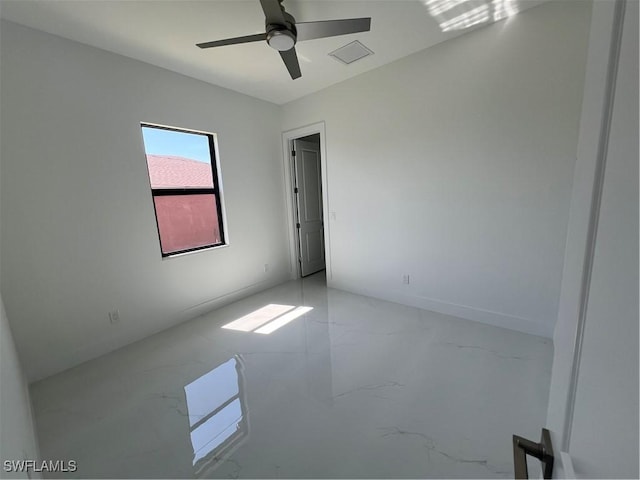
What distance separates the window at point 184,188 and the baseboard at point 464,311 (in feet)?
6.94

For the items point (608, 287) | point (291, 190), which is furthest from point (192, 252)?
point (608, 287)

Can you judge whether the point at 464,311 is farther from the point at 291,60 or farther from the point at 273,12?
the point at 273,12

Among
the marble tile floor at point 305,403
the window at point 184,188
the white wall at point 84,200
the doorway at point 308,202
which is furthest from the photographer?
the doorway at point 308,202

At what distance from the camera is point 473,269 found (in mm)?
2807

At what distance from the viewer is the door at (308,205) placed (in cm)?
436

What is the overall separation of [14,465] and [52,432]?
131 cm

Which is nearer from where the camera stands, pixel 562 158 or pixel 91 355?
pixel 562 158

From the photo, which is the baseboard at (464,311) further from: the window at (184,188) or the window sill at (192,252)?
the window at (184,188)

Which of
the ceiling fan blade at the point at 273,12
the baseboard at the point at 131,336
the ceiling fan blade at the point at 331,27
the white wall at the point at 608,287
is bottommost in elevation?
the baseboard at the point at 131,336

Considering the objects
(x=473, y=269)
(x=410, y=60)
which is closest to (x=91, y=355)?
(x=473, y=269)

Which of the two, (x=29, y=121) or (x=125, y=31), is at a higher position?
(x=125, y=31)

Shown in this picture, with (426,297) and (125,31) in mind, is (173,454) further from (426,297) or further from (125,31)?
(125,31)

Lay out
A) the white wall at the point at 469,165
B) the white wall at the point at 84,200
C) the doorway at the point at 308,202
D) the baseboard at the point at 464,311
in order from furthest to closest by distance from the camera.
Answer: the doorway at the point at 308,202 < the baseboard at the point at 464,311 < the white wall at the point at 469,165 < the white wall at the point at 84,200

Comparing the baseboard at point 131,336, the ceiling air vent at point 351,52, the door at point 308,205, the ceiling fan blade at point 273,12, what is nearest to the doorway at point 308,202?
the door at point 308,205
